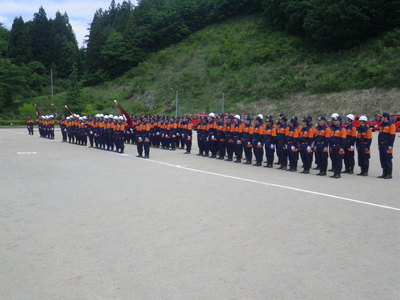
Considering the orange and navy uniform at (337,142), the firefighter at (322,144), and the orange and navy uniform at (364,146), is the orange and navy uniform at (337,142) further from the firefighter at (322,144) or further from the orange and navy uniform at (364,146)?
the orange and navy uniform at (364,146)

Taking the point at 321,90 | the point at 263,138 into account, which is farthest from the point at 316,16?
the point at 263,138

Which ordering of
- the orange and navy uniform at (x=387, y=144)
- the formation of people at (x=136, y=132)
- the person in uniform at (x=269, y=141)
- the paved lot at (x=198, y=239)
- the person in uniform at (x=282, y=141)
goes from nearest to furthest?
the paved lot at (x=198, y=239), the orange and navy uniform at (x=387, y=144), the person in uniform at (x=282, y=141), the person in uniform at (x=269, y=141), the formation of people at (x=136, y=132)

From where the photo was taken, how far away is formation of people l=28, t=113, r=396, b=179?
541 inches

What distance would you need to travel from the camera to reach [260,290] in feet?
15.3

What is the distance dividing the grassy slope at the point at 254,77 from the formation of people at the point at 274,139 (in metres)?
21.8

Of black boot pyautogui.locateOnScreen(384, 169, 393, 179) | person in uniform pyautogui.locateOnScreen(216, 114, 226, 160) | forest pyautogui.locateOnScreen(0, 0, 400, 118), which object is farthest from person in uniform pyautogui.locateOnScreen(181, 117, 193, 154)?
forest pyautogui.locateOnScreen(0, 0, 400, 118)

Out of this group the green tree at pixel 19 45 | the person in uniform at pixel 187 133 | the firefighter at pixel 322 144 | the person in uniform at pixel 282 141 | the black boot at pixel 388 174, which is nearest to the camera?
the black boot at pixel 388 174

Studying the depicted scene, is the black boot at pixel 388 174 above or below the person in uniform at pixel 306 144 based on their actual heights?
below

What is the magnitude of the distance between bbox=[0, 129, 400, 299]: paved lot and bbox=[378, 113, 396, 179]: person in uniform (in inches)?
38.4

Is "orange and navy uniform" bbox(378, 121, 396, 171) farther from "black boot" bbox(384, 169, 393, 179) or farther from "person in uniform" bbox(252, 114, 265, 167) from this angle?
"person in uniform" bbox(252, 114, 265, 167)

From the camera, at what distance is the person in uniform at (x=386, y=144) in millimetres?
12945

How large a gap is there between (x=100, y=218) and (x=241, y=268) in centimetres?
347

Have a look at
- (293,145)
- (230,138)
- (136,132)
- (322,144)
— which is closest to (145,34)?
(136,132)

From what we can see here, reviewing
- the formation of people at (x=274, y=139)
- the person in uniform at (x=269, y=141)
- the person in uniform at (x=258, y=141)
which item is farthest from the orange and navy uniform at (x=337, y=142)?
the person in uniform at (x=258, y=141)
